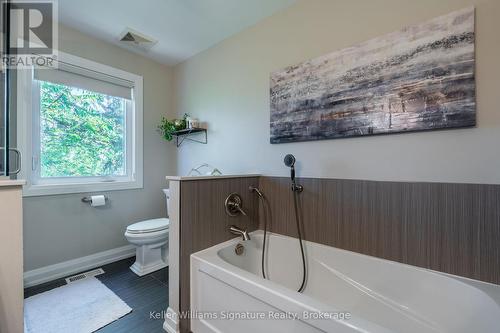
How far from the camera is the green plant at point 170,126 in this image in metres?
2.60

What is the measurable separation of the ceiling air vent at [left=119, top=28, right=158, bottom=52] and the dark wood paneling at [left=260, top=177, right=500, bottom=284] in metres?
2.17

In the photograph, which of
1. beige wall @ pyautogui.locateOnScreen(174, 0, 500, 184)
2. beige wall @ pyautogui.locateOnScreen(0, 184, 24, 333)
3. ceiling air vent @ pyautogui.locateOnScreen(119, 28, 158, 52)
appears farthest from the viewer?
ceiling air vent @ pyautogui.locateOnScreen(119, 28, 158, 52)

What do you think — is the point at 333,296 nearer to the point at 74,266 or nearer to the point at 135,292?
the point at 135,292

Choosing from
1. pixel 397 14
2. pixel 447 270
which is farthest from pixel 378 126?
pixel 447 270

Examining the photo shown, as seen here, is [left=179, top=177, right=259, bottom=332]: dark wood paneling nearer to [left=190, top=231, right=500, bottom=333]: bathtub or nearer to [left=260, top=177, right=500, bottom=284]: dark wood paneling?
[left=190, top=231, right=500, bottom=333]: bathtub

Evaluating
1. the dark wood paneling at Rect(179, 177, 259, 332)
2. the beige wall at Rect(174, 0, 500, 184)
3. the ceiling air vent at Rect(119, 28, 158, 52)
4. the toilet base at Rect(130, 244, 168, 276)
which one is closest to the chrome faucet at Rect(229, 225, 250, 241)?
the dark wood paneling at Rect(179, 177, 259, 332)

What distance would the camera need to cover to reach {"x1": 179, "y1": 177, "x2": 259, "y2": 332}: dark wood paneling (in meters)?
1.43

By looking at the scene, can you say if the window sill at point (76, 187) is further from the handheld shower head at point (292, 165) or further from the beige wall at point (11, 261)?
the handheld shower head at point (292, 165)

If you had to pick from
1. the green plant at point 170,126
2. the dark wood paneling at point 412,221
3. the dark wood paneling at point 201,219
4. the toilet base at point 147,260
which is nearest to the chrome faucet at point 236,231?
the dark wood paneling at point 201,219

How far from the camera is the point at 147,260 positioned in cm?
217

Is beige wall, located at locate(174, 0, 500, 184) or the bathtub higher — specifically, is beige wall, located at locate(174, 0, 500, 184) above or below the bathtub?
above

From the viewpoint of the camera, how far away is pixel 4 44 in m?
1.27

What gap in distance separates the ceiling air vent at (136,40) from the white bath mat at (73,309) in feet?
7.84

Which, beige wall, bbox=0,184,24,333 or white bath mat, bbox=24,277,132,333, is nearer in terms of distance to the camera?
beige wall, bbox=0,184,24,333
